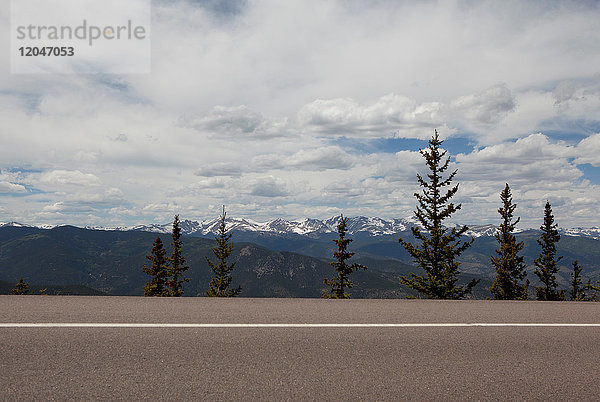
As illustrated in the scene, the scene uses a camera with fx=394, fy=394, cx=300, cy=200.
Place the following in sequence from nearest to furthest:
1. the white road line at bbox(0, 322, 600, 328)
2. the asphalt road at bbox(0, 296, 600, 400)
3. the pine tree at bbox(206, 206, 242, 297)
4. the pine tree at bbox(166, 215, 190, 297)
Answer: the asphalt road at bbox(0, 296, 600, 400), the white road line at bbox(0, 322, 600, 328), the pine tree at bbox(166, 215, 190, 297), the pine tree at bbox(206, 206, 242, 297)

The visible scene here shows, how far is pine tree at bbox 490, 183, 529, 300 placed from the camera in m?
48.4

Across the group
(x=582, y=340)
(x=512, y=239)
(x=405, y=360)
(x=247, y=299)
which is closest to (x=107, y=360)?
(x=405, y=360)

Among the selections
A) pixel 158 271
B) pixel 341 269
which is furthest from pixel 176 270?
pixel 341 269

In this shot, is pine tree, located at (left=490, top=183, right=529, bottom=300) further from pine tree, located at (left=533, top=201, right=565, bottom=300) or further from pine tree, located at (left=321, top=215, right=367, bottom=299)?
pine tree, located at (left=321, top=215, right=367, bottom=299)

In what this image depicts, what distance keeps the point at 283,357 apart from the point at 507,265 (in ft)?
173

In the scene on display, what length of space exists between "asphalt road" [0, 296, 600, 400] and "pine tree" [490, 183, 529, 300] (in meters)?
44.1

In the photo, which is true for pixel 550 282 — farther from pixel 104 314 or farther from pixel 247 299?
pixel 104 314

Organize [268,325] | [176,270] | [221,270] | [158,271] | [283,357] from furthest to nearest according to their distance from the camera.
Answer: [176,270] < [221,270] < [158,271] < [268,325] < [283,357]

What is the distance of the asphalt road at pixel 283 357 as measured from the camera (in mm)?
4895

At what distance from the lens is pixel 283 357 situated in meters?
5.96

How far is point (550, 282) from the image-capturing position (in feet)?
184

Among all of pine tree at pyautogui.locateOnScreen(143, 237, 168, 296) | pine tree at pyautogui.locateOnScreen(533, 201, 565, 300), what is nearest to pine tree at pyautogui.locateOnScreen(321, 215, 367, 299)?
pine tree at pyautogui.locateOnScreen(143, 237, 168, 296)

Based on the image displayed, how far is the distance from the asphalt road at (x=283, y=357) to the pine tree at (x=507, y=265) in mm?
44124

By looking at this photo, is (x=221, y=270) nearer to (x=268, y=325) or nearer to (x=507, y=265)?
(x=507, y=265)
